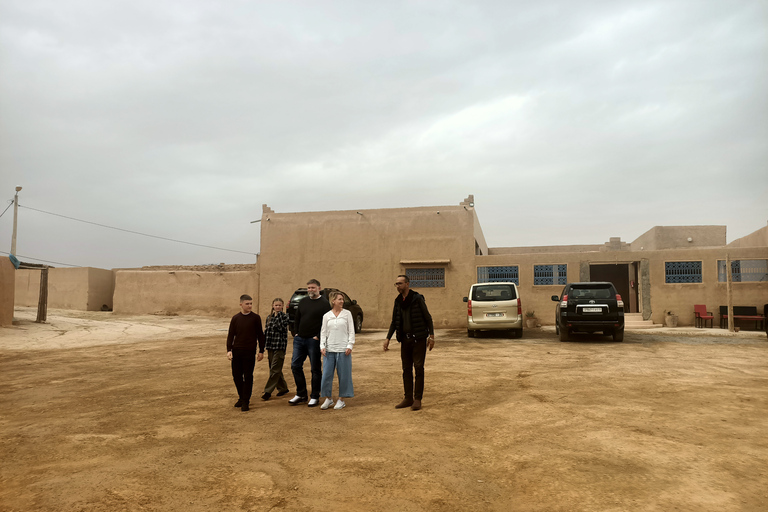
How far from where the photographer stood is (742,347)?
1241 cm

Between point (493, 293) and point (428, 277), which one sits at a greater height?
point (428, 277)

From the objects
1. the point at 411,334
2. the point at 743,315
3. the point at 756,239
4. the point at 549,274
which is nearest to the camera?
the point at 411,334

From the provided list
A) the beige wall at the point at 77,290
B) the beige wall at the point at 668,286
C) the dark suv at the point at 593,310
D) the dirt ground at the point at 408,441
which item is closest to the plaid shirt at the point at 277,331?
the dirt ground at the point at 408,441

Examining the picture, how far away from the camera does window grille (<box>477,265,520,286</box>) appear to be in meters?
20.7

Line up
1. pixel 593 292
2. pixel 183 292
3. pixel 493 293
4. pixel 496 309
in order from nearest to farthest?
pixel 593 292 < pixel 496 309 < pixel 493 293 < pixel 183 292

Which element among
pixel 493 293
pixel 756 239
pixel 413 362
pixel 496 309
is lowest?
pixel 413 362

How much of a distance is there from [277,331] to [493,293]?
9.74m

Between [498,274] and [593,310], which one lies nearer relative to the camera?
[593,310]

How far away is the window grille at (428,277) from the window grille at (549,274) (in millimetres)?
3817

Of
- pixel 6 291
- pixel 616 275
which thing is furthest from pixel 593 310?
pixel 6 291

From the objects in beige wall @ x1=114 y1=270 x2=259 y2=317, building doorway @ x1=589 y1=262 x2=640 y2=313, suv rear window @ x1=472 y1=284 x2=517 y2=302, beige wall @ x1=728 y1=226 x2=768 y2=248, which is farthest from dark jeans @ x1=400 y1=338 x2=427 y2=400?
building doorway @ x1=589 y1=262 x2=640 y2=313

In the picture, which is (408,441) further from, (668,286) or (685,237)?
(685,237)

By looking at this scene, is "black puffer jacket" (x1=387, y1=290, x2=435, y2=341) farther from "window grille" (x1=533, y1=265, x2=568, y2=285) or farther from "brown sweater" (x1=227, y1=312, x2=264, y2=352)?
"window grille" (x1=533, y1=265, x2=568, y2=285)

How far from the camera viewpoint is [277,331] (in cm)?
763
